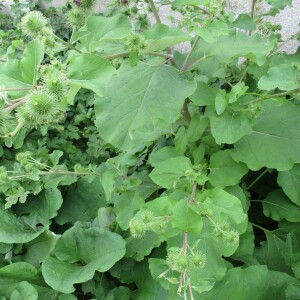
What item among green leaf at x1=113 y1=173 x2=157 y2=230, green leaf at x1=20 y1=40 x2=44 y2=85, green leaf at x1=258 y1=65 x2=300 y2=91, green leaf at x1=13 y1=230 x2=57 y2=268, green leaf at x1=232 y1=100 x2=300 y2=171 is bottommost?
green leaf at x1=13 y1=230 x2=57 y2=268

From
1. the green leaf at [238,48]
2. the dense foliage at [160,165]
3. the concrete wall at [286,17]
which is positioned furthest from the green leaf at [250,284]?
the concrete wall at [286,17]

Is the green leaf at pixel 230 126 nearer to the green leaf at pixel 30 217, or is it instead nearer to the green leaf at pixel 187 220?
the green leaf at pixel 187 220

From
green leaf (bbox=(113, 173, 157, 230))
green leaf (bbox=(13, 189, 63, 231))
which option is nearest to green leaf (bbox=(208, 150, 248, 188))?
green leaf (bbox=(113, 173, 157, 230))

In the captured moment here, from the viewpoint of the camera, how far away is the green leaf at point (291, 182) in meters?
1.41

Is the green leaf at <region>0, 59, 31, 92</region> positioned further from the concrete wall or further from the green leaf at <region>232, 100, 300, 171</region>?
the concrete wall

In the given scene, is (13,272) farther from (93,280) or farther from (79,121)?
(79,121)

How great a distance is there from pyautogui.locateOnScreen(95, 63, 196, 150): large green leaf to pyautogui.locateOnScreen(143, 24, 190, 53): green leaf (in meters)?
0.12

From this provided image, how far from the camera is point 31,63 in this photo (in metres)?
0.97

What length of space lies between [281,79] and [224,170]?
36 centimetres

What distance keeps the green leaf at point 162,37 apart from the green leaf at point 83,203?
934mm

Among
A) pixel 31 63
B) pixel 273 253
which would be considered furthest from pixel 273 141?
pixel 31 63

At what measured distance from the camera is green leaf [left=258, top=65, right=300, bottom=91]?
111cm

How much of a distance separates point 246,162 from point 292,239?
11.7 inches

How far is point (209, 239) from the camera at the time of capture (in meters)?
1.26
